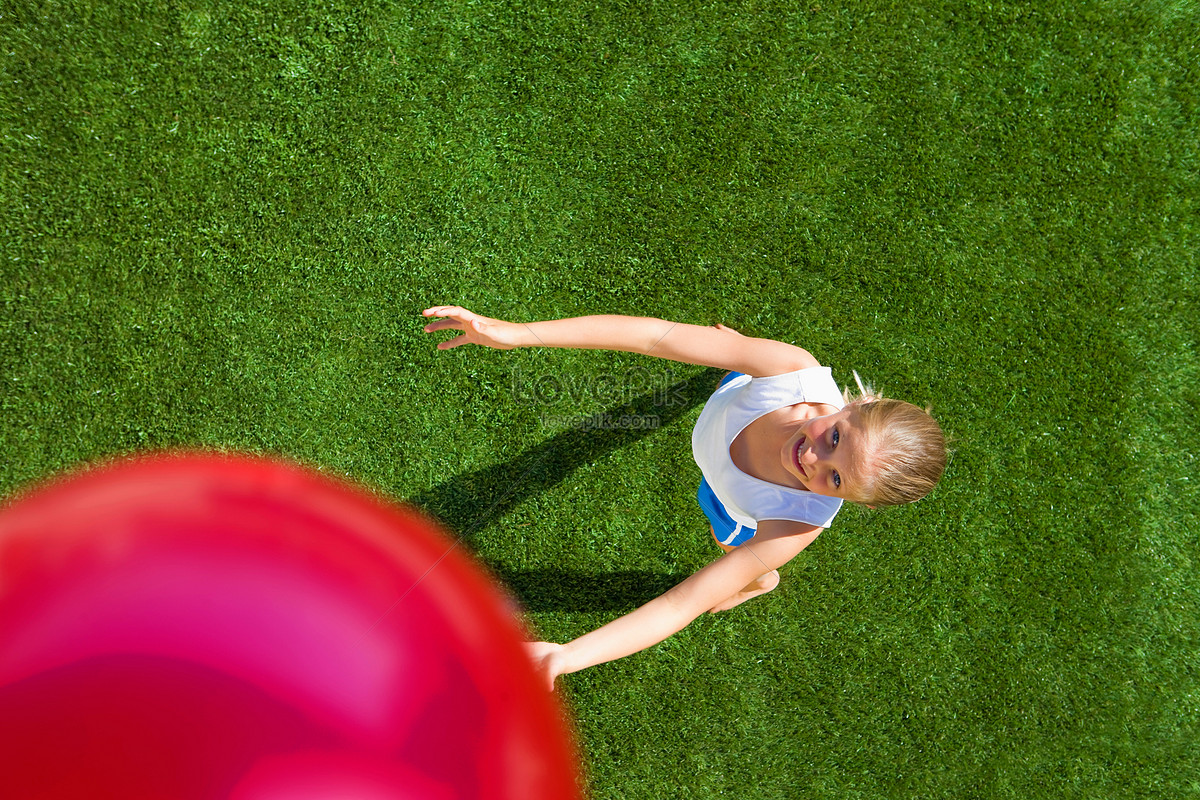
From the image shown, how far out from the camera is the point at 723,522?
9.50ft

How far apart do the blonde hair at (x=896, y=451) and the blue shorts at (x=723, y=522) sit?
20.0 inches

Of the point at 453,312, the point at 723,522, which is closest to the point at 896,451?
the point at 723,522

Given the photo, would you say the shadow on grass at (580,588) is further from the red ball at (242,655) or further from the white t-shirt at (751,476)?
the red ball at (242,655)

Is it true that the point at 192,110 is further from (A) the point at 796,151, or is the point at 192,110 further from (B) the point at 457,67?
(A) the point at 796,151

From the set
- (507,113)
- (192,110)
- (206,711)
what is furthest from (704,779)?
(192,110)

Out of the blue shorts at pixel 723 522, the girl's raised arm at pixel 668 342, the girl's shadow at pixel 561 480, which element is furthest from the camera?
the girl's shadow at pixel 561 480

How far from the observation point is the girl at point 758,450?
2.28m

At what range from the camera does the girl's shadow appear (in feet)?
11.6

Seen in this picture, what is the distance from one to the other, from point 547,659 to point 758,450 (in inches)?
42.4

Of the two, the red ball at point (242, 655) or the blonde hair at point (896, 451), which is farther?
the blonde hair at point (896, 451)

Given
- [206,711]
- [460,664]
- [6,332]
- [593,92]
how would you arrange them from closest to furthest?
[206,711] → [460,664] → [6,332] → [593,92]

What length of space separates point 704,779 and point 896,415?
7.05 ft

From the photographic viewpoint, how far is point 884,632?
12.0ft

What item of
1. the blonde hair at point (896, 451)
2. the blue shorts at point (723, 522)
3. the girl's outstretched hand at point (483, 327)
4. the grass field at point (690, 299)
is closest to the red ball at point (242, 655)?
the girl's outstretched hand at point (483, 327)
